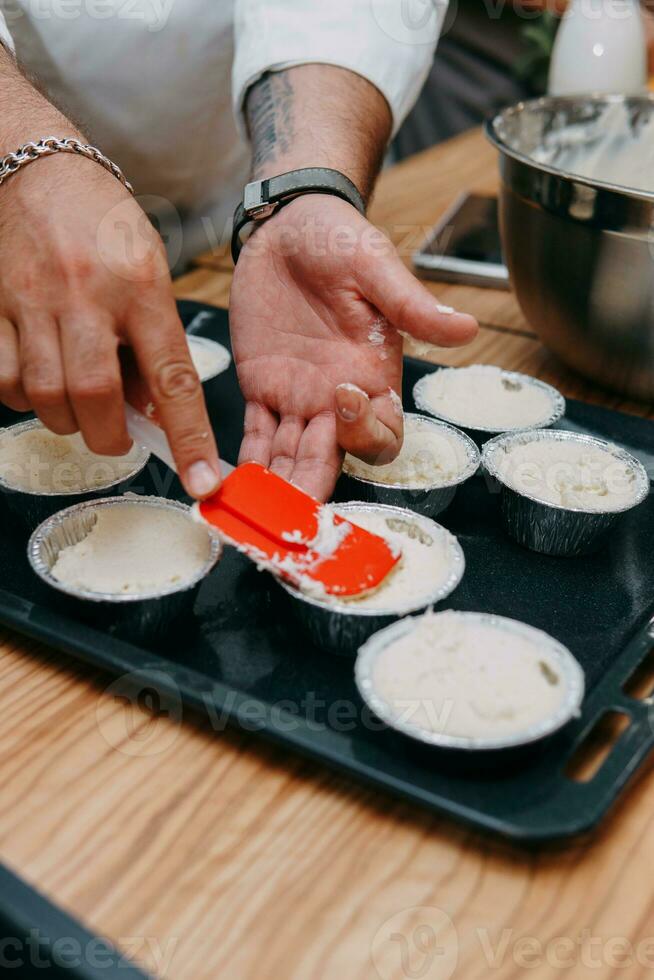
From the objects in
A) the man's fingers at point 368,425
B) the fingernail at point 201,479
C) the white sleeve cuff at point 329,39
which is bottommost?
the man's fingers at point 368,425

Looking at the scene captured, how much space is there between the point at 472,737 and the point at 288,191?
88 centimetres

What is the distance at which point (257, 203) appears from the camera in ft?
4.54

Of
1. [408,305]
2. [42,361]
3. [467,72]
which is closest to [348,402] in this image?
[408,305]

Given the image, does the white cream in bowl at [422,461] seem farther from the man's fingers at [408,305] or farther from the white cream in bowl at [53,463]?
the white cream in bowl at [53,463]

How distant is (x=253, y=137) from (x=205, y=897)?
1.28 meters

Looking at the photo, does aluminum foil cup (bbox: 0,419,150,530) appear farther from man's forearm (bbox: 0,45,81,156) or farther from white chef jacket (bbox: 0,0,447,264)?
white chef jacket (bbox: 0,0,447,264)

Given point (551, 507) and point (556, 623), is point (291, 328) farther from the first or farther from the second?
point (556, 623)

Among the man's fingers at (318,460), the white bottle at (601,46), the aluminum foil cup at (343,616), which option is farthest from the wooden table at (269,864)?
the white bottle at (601,46)

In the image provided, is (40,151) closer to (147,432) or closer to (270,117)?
(147,432)

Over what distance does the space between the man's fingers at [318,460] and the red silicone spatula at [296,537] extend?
15 cm

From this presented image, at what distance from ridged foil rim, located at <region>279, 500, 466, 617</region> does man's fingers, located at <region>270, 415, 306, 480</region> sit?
→ 0.12 m

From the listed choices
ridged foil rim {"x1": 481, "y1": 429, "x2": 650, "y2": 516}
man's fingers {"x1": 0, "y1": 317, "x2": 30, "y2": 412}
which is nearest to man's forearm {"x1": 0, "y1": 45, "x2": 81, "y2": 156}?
man's fingers {"x1": 0, "y1": 317, "x2": 30, "y2": 412}

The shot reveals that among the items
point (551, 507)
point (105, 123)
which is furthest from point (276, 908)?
point (105, 123)

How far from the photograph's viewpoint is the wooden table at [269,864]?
0.70 meters
